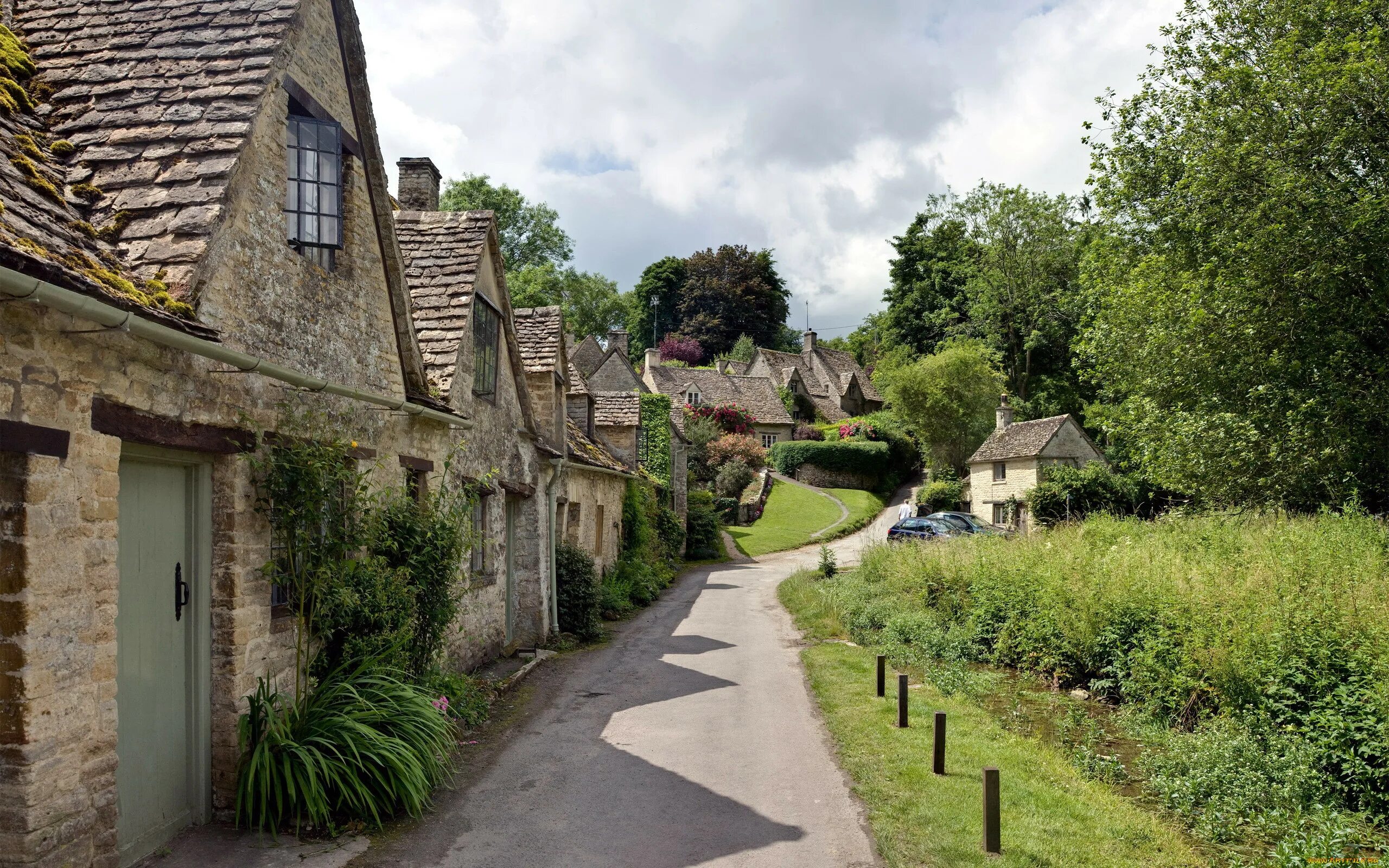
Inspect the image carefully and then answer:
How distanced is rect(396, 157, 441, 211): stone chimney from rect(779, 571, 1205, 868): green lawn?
10.9m

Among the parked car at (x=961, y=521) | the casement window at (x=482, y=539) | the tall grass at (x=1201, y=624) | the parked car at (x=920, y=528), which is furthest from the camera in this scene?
the parked car at (x=961, y=521)

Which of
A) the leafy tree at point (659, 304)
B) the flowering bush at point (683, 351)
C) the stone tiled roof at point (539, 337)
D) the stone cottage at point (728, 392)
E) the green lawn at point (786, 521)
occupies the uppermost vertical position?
the leafy tree at point (659, 304)

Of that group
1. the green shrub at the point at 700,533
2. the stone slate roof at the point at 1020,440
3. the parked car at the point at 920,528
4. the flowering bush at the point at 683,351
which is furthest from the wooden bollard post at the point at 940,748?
the flowering bush at the point at 683,351

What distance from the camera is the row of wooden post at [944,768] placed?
648cm

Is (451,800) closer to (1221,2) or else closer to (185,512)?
(185,512)

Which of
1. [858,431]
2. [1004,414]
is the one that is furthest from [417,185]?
[858,431]

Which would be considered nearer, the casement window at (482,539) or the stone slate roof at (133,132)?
the stone slate roof at (133,132)

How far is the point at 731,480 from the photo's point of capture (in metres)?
48.8

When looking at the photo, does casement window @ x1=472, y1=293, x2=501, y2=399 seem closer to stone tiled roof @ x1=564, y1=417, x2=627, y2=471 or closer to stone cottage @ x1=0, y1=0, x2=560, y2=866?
stone cottage @ x1=0, y1=0, x2=560, y2=866

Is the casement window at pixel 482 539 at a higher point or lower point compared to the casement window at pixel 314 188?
lower

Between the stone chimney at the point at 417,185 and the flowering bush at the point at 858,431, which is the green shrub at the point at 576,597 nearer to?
the stone chimney at the point at 417,185

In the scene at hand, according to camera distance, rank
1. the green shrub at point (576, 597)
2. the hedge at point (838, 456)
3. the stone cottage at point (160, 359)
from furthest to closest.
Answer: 1. the hedge at point (838, 456)
2. the green shrub at point (576, 597)
3. the stone cottage at point (160, 359)

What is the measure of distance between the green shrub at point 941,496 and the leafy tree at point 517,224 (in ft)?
103

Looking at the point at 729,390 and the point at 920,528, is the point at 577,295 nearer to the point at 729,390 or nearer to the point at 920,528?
the point at 729,390
